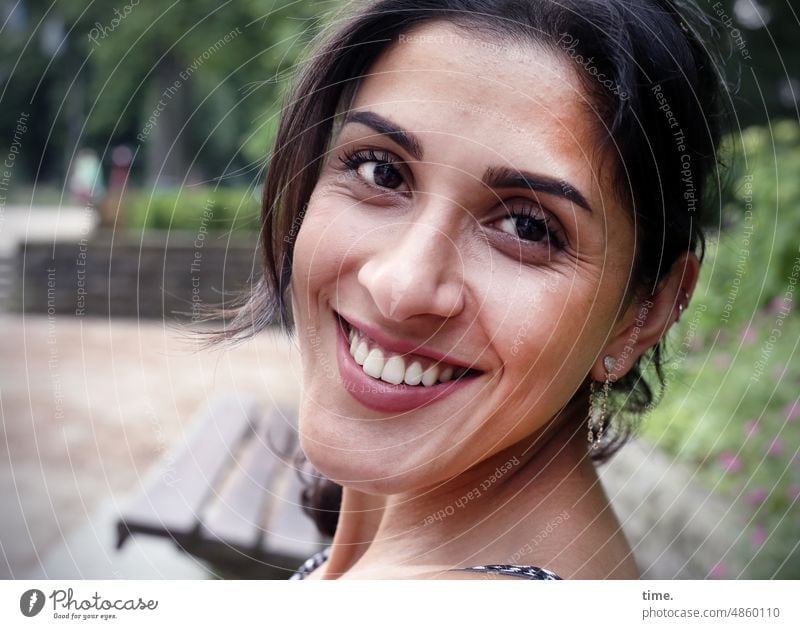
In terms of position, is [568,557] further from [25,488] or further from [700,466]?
[25,488]

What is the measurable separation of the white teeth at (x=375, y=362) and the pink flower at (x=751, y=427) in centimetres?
97

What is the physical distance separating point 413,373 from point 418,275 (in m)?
0.09

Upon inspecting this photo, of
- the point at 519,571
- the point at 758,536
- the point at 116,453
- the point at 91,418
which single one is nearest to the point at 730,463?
the point at 758,536

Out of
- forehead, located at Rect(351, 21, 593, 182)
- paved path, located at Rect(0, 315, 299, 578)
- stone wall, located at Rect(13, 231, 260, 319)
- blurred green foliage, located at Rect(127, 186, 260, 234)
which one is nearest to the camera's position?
forehead, located at Rect(351, 21, 593, 182)

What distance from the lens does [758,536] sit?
121 centimetres

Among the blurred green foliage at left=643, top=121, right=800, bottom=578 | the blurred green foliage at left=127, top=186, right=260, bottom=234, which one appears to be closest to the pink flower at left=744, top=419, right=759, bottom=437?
the blurred green foliage at left=643, top=121, right=800, bottom=578

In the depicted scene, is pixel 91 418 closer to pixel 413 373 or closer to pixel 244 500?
pixel 244 500

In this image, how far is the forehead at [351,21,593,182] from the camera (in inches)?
22.4

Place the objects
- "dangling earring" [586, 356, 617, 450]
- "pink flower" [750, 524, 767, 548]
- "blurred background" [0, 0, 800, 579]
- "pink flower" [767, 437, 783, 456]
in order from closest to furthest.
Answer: "dangling earring" [586, 356, 617, 450]
"blurred background" [0, 0, 800, 579]
"pink flower" [750, 524, 767, 548]
"pink flower" [767, 437, 783, 456]

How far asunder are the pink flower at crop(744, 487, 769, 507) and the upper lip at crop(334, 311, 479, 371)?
0.88 meters

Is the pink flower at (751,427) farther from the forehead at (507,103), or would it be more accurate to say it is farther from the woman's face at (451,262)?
the forehead at (507,103)

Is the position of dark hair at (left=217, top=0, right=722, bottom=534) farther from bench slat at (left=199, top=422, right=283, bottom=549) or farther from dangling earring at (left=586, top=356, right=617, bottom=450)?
bench slat at (left=199, top=422, right=283, bottom=549)
